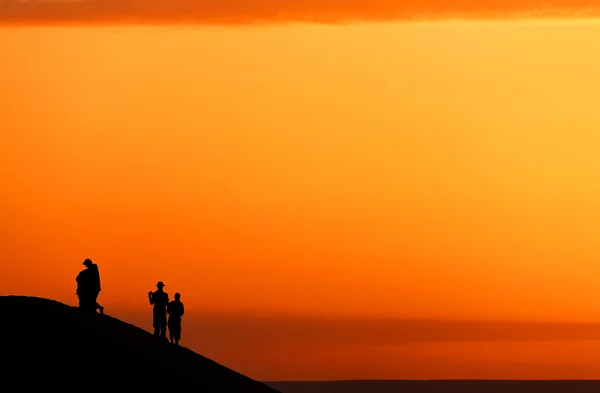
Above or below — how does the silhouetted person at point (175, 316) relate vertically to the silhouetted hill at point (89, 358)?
above

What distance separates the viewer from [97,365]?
217 feet

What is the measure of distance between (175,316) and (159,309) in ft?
3.07

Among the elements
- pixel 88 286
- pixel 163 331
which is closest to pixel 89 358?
pixel 88 286

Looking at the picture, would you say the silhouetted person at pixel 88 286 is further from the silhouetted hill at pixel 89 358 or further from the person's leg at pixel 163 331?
the person's leg at pixel 163 331

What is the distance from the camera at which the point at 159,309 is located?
237 feet

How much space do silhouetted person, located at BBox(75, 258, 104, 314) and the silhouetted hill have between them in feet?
2.06

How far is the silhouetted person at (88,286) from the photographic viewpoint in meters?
68.7

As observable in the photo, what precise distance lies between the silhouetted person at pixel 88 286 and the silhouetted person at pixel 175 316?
131 inches

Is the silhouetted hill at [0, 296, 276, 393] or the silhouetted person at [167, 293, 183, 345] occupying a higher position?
the silhouetted person at [167, 293, 183, 345]

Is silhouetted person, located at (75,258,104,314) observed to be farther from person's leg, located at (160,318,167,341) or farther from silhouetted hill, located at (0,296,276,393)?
person's leg, located at (160,318,167,341)

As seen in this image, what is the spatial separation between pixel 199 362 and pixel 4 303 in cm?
835

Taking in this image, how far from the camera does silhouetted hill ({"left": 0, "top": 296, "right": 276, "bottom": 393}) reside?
209 feet

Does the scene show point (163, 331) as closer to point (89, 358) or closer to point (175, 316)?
point (175, 316)

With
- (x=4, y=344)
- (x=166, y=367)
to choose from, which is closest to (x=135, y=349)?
(x=166, y=367)
